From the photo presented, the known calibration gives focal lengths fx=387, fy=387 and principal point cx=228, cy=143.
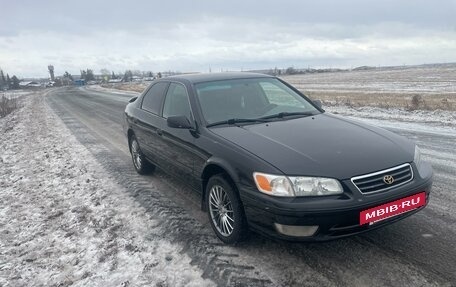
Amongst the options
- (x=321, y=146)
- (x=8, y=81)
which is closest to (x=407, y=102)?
(x=321, y=146)

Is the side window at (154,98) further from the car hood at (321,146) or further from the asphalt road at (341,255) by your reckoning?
the car hood at (321,146)

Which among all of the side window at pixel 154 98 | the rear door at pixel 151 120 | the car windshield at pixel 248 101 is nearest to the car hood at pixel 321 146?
the car windshield at pixel 248 101

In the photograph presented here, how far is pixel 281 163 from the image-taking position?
322 cm

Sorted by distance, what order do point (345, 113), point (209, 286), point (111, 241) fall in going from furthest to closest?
point (345, 113) → point (111, 241) → point (209, 286)

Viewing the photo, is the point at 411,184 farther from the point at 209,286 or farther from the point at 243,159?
the point at 209,286

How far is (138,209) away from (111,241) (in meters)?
0.88

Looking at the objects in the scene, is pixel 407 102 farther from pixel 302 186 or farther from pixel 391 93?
pixel 302 186

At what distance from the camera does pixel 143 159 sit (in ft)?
20.5

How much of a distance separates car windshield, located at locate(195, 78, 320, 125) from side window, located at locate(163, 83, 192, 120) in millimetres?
199

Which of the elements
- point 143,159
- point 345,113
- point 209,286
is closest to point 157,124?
point 143,159

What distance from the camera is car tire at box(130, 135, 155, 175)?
628 centimetres

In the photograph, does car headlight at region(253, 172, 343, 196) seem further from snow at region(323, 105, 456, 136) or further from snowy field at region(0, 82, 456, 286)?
snow at region(323, 105, 456, 136)

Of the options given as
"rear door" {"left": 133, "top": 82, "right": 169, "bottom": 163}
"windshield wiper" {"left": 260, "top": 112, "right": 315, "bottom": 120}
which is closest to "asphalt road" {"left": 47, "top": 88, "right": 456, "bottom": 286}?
"rear door" {"left": 133, "top": 82, "right": 169, "bottom": 163}

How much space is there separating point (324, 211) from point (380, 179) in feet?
1.93
